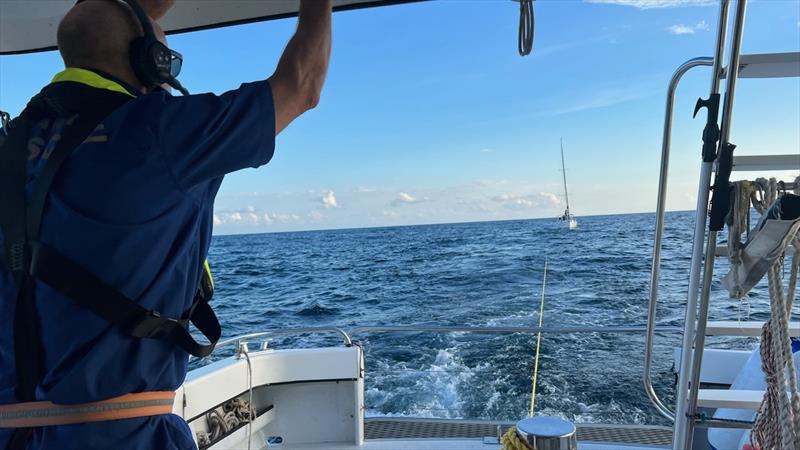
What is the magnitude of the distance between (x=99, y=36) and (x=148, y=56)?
7 centimetres

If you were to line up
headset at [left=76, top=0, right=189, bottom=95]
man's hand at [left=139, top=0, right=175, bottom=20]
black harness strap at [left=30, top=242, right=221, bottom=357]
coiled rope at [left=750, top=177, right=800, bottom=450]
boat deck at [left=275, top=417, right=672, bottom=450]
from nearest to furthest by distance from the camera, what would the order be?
black harness strap at [left=30, top=242, right=221, bottom=357], headset at [left=76, top=0, right=189, bottom=95], man's hand at [left=139, top=0, right=175, bottom=20], coiled rope at [left=750, top=177, right=800, bottom=450], boat deck at [left=275, top=417, right=672, bottom=450]

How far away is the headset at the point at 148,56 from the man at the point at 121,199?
4cm

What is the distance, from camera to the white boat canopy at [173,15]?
1.52m

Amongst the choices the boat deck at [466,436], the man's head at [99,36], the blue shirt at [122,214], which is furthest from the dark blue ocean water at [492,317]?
the man's head at [99,36]

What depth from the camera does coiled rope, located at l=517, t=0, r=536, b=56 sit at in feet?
3.88

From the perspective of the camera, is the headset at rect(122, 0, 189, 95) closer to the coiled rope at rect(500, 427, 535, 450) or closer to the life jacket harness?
the life jacket harness

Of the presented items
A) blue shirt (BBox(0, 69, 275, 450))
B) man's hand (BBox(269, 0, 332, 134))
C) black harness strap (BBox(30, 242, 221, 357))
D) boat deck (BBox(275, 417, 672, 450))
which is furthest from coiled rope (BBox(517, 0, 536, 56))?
boat deck (BBox(275, 417, 672, 450))

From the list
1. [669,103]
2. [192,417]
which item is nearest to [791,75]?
[669,103]

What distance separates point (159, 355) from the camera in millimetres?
797

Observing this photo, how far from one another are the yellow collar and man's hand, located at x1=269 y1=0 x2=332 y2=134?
0.24 m

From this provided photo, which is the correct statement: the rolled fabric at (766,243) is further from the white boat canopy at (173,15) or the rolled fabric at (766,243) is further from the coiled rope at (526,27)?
the white boat canopy at (173,15)

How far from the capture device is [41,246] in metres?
0.71

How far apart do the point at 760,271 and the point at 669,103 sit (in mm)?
562

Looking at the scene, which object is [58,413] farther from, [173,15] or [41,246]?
[173,15]
